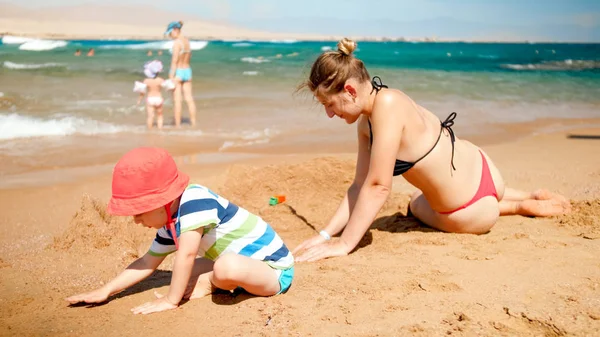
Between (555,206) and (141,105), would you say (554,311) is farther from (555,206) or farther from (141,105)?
(141,105)

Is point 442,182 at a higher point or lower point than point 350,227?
higher

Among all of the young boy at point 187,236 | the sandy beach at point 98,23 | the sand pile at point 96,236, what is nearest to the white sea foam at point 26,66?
the sand pile at point 96,236

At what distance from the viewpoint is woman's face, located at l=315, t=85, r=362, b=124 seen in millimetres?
3037

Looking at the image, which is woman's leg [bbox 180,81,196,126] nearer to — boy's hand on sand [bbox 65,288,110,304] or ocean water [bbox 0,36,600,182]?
ocean water [bbox 0,36,600,182]

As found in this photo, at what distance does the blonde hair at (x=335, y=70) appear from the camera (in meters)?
2.98

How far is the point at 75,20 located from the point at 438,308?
81372 millimetres

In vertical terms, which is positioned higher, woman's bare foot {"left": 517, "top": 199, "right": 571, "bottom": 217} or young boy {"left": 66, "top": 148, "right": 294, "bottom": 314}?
young boy {"left": 66, "top": 148, "right": 294, "bottom": 314}

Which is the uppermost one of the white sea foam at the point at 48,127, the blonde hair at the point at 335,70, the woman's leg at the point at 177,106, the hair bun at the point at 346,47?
the hair bun at the point at 346,47

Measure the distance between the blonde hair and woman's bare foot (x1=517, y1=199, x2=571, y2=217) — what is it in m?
1.69

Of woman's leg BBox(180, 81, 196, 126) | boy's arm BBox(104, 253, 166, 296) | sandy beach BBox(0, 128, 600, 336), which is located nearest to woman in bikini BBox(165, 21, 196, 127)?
woman's leg BBox(180, 81, 196, 126)

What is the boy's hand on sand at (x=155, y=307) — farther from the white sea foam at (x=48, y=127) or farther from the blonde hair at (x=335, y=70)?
the white sea foam at (x=48, y=127)

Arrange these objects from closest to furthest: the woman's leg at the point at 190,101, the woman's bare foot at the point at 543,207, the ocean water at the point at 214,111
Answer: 1. the woman's bare foot at the point at 543,207
2. the ocean water at the point at 214,111
3. the woman's leg at the point at 190,101

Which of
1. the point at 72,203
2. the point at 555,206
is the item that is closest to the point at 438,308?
the point at 555,206

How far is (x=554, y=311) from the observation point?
223 centimetres
